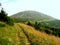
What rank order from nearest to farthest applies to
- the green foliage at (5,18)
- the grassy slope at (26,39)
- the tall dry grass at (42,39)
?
the grassy slope at (26,39) → the tall dry grass at (42,39) → the green foliage at (5,18)

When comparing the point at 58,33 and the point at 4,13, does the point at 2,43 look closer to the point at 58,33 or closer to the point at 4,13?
the point at 58,33

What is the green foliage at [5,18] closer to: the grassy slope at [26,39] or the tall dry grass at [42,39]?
the grassy slope at [26,39]

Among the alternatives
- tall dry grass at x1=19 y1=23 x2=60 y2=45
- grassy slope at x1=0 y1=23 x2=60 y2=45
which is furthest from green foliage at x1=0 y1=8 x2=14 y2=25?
tall dry grass at x1=19 y1=23 x2=60 y2=45

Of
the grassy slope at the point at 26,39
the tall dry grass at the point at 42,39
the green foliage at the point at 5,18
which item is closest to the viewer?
the grassy slope at the point at 26,39

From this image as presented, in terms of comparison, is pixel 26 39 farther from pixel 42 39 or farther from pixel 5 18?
pixel 5 18

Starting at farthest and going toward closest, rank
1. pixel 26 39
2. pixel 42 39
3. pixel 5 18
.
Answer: pixel 5 18 → pixel 42 39 → pixel 26 39

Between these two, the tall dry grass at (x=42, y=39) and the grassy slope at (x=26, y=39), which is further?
the tall dry grass at (x=42, y=39)

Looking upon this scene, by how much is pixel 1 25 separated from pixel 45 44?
16.0 metres

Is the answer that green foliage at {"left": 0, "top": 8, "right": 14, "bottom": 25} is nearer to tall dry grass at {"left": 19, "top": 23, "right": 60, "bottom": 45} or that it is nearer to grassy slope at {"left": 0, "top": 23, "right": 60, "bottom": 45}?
grassy slope at {"left": 0, "top": 23, "right": 60, "bottom": 45}

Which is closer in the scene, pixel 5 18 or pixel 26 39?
pixel 26 39

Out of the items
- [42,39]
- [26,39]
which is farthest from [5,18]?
[42,39]

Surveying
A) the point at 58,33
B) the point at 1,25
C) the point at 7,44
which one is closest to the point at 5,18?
the point at 1,25

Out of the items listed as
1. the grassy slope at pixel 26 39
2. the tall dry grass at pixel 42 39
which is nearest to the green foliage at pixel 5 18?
the grassy slope at pixel 26 39

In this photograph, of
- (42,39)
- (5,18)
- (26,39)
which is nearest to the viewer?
(26,39)
